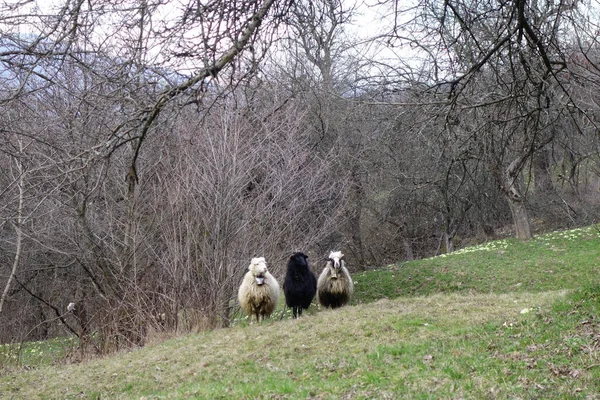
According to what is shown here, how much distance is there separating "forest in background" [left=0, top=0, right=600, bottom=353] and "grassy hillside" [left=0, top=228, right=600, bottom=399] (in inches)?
80.6

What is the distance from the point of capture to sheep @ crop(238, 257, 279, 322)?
13898 mm

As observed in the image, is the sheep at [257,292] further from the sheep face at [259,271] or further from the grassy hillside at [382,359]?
the grassy hillside at [382,359]

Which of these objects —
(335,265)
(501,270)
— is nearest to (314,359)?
(335,265)

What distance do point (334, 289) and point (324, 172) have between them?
219 inches

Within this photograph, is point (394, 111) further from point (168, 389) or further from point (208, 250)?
point (168, 389)

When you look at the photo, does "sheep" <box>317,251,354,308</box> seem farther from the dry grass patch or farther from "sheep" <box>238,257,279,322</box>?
the dry grass patch

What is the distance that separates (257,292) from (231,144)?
3.96 meters

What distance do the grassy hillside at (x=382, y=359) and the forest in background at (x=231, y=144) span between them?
205 centimetres

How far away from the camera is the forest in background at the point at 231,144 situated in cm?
515

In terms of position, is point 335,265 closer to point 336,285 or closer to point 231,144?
point 336,285

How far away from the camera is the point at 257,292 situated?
45.9ft

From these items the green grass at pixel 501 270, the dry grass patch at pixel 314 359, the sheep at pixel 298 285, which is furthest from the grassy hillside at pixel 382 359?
the green grass at pixel 501 270

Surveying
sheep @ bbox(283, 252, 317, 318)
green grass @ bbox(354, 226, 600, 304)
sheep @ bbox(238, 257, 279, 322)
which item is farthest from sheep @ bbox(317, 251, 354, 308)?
green grass @ bbox(354, 226, 600, 304)

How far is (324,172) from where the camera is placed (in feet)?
64.8
